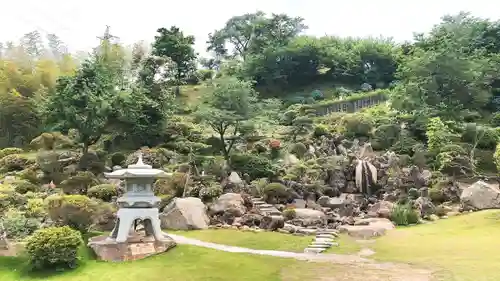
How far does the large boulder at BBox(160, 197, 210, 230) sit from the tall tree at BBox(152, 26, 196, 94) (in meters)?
23.0

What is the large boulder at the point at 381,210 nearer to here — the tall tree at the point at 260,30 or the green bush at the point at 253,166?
the green bush at the point at 253,166

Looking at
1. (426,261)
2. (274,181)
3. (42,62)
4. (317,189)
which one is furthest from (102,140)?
(426,261)

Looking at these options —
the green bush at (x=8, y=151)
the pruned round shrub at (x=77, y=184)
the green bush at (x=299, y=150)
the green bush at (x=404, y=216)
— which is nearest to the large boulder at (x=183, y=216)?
the pruned round shrub at (x=77, y=184)

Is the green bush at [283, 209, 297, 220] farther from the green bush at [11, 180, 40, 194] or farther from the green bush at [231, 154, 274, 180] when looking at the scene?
the green bush at [11, 180, 40, 194]

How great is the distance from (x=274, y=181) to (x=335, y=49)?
26868 mm

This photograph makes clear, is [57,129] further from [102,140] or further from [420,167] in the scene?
[420,167]

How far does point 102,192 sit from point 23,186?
3.74 meters

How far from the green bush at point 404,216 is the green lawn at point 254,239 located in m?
Result: 4.02

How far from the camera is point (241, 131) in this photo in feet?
81.7

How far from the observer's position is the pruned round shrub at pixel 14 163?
2470 cm

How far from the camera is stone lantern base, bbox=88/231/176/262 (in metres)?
12.9

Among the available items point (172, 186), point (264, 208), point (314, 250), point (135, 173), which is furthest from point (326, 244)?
point (172, 186)

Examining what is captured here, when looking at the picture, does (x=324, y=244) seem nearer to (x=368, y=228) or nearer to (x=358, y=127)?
(x=368, y=228)

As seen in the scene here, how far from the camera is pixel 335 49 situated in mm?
45906
